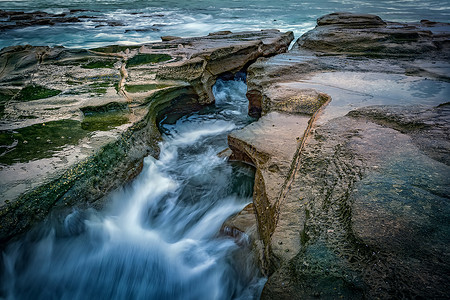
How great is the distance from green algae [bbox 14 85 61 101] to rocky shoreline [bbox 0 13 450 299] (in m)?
0.05

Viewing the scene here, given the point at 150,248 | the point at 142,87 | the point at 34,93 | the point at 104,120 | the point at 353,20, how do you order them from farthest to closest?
the point at 353,20 < the point at 142,87 < the point at 34,93 < the point at 104,120 < the point at 150,248

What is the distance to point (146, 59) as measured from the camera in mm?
7191

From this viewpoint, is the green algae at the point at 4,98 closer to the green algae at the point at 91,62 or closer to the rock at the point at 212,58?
the green algae at the point at 91,62

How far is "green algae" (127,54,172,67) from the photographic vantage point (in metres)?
6.96

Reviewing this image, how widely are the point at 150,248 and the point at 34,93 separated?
3818 millimetres

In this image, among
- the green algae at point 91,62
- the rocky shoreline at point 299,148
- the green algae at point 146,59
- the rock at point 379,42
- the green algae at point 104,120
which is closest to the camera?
the rocky shoreline at point 299,148

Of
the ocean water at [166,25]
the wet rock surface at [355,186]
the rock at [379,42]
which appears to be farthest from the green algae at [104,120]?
the ocean water at [166,25]

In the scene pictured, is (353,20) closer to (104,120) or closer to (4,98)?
(104,120)

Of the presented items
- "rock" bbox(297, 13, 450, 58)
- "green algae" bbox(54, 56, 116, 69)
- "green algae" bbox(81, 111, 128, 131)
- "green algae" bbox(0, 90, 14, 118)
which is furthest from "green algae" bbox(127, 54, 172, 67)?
"rock" bbox(297, 13, 450, 58)

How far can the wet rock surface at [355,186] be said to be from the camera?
70.5 inches

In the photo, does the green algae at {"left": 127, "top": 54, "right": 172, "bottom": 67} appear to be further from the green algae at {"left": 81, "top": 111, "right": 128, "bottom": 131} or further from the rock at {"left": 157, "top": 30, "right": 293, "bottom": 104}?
the green algae at {"left": 81, "top": 111, "right": 128, "bottom": 131}

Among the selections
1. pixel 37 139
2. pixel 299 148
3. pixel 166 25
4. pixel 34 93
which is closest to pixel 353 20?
pixel 299 148

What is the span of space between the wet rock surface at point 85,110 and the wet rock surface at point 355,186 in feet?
5.60

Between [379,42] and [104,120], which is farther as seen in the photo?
[379,42]
